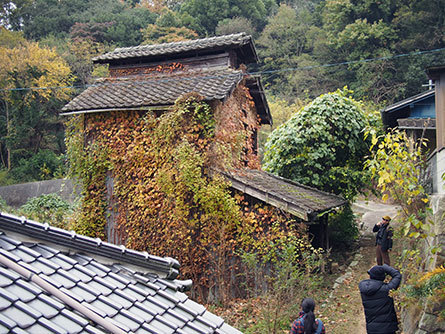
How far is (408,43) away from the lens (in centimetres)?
2631

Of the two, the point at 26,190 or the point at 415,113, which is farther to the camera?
the point at 26,190

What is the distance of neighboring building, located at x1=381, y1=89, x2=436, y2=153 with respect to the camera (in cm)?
1243

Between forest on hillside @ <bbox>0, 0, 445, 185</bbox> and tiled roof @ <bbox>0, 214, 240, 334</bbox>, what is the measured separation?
61.8ft

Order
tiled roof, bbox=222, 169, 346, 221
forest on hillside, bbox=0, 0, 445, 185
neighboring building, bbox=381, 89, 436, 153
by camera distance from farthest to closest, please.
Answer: forest on hillside, bbox=0, 0, 445, 185
neighboring building, bbox=381, 89, 436, 153
tiled roof, bbox=222, 169, 346, 221

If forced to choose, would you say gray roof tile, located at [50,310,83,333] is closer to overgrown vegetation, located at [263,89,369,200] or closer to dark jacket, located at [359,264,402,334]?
dark jacket, located at [359,264,402,334]

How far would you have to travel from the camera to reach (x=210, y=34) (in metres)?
35.9

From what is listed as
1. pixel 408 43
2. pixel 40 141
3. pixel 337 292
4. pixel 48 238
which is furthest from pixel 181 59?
pixel 40 141

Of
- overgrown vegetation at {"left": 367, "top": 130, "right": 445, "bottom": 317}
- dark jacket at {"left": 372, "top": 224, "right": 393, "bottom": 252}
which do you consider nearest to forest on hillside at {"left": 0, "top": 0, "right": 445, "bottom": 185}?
dark jacket at {"left": 372, "top": 224, "right": 393, "bottom": 252}

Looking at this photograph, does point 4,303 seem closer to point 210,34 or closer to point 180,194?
point 180,194

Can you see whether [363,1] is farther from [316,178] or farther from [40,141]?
[40,141]

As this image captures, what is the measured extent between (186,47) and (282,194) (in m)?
6.22

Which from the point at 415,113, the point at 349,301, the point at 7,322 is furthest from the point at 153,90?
the point at 7,322

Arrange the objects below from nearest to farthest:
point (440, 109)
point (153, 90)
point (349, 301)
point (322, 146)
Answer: point (440, 109), point (349, 301), point (153, 90), point (322, 146)

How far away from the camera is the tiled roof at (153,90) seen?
11375 mm
